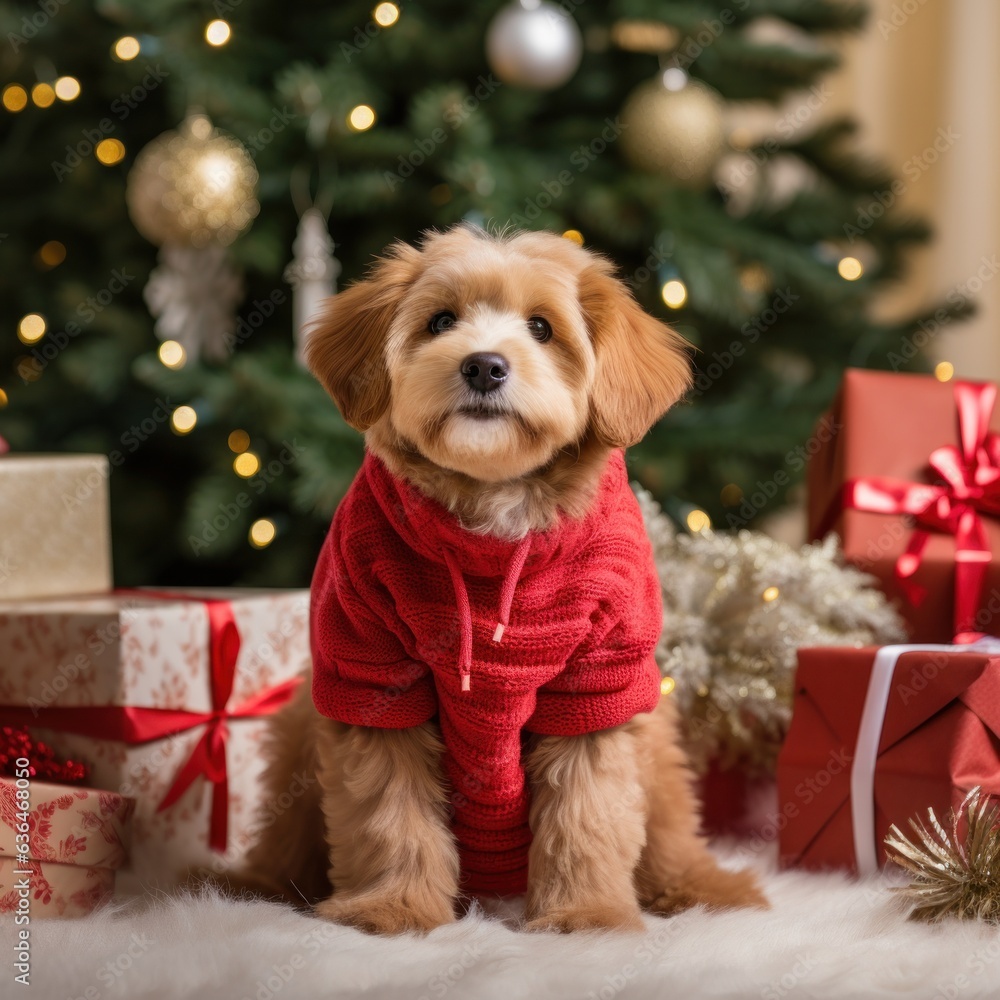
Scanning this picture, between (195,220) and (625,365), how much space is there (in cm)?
139

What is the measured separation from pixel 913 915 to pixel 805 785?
1.16 ft

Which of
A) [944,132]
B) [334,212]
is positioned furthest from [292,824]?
[944,132]

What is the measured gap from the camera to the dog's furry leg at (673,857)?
5.15 feet

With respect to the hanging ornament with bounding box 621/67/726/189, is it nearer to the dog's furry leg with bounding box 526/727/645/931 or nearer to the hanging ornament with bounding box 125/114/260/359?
the hanging ornament with bounding box 125/114/260/359

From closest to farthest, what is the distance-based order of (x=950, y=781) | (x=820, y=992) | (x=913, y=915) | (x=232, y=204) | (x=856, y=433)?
(x=820, y=992) → (x=913, y=915) → (x=950, y=781) → (x=856, y=433) → (x=232, y=204)

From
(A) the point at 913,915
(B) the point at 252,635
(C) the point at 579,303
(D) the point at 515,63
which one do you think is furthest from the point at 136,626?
(D) the point at 515,63

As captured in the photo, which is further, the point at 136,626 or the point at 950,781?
the point at 136,626

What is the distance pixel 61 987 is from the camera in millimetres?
1269

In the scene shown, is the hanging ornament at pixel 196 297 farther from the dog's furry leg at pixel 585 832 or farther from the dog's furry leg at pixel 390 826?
the dog's furry leg at pixel 585 832

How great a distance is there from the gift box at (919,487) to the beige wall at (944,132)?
1379 millimetres

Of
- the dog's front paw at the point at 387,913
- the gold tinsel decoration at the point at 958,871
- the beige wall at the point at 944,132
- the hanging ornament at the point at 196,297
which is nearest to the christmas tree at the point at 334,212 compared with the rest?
the hanging ornament at the point at 196,297

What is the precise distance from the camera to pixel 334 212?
2.75 metres

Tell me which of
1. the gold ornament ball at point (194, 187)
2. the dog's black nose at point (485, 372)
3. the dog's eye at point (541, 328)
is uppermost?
the gold ornament ball at point (194, 187)

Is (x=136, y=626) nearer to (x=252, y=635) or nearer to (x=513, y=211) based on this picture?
(x=252, y=635)
